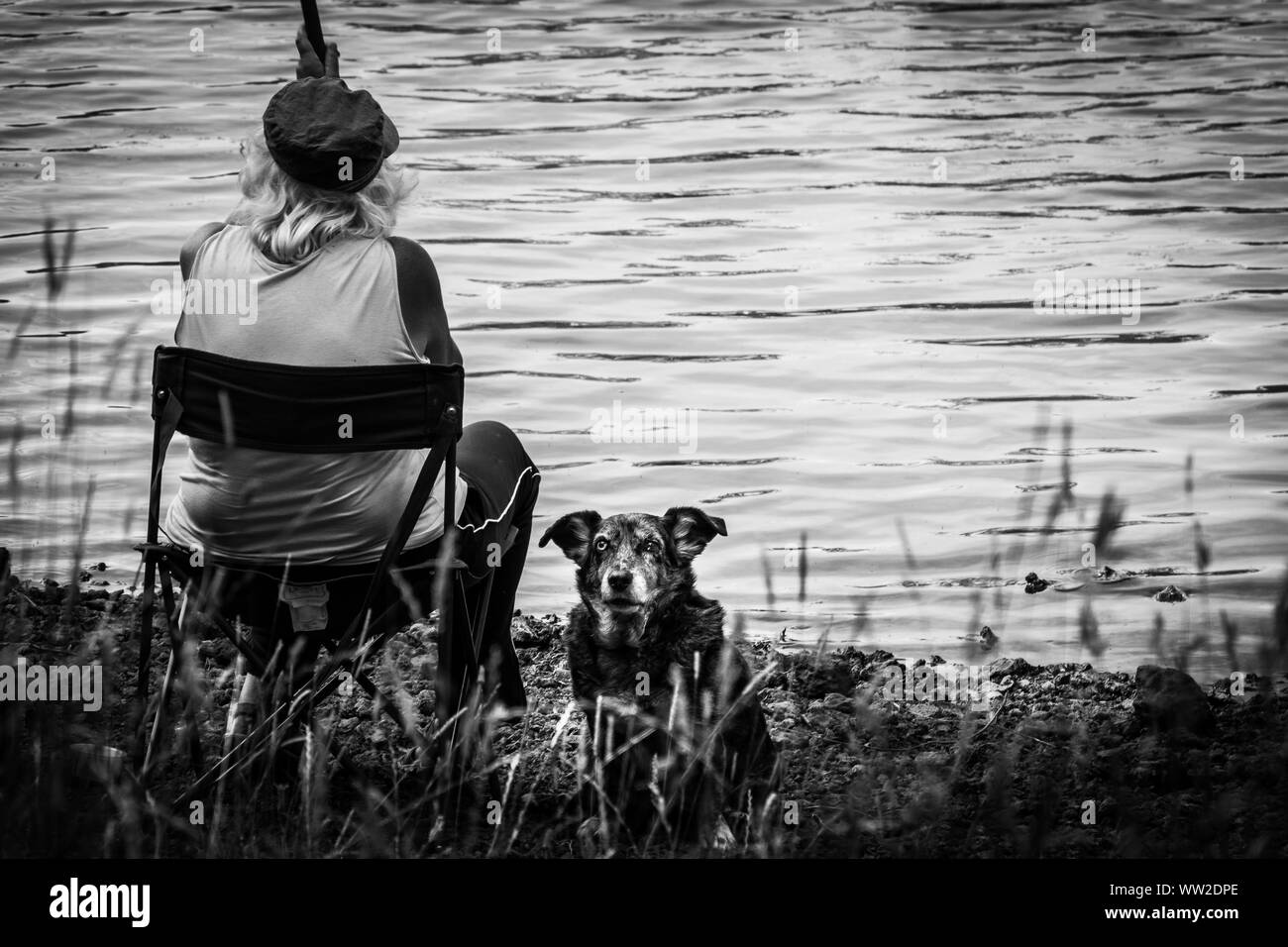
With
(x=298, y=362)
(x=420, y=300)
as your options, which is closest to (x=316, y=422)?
(x=298, y=362)

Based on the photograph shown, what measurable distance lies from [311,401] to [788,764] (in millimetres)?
1728

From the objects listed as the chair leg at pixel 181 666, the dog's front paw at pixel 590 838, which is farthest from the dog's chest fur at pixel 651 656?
the chair leg at pixel 181 666

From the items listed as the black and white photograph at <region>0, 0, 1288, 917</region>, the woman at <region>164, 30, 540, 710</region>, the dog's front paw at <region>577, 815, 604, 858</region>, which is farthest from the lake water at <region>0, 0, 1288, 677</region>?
the dog's front paw at <region>577, 815, 604, 858</region>

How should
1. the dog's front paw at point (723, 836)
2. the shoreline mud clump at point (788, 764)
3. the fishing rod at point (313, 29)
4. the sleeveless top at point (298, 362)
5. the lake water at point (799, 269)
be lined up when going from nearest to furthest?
the shoreline mud clump at point (788, 764)
the dog's front paw at point (723, 836)
the sleeveless top at point (298, 362)
the fishing rod at point (313, 29)
the lake water at point (799, 269)

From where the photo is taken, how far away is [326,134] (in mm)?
3447

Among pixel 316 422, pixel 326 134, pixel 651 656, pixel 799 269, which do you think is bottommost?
pixel 651 656

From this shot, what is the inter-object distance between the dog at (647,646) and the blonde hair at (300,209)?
38.9 inches

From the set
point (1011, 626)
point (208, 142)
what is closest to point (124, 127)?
point (208, 142)

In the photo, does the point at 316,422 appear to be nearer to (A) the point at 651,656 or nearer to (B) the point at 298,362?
(B) the point at 298,362

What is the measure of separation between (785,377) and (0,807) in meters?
5.74

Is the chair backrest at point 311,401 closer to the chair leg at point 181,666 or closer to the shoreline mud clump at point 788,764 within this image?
the chair leg at point 181,666

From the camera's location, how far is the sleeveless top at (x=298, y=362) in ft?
11.1

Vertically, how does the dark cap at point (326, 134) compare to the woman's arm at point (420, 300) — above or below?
above

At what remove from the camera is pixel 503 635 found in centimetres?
411
